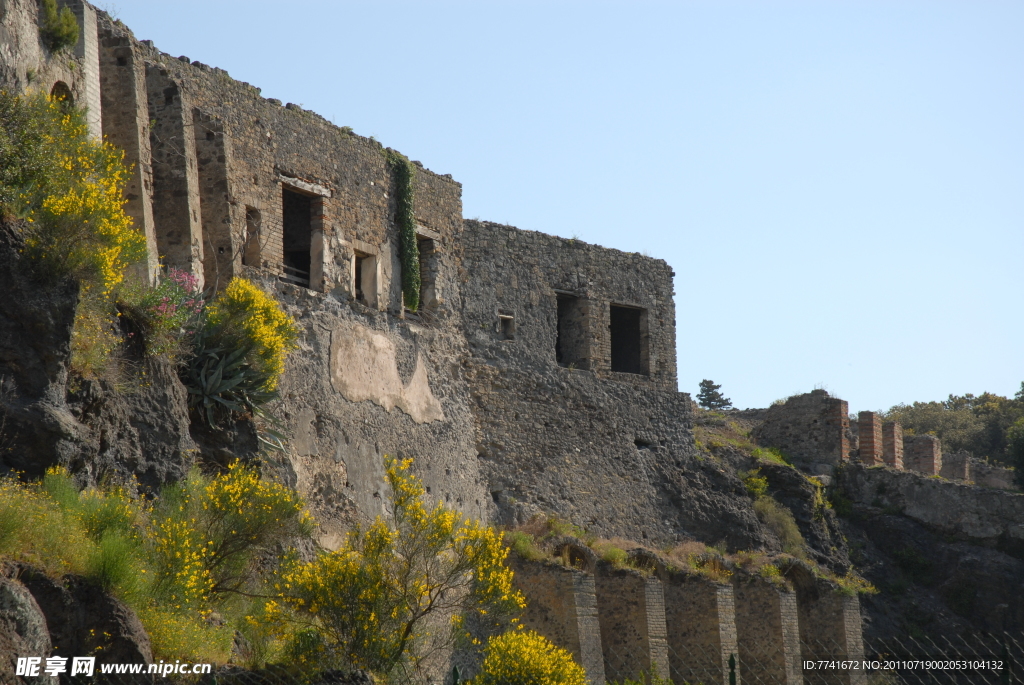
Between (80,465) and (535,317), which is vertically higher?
(535,317)

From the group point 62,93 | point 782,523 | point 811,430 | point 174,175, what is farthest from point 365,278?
point 811,430

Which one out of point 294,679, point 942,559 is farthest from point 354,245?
point 942,559

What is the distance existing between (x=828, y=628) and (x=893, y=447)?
703cm

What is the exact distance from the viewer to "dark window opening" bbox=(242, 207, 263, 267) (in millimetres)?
18547

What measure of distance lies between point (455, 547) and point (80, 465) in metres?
3.74

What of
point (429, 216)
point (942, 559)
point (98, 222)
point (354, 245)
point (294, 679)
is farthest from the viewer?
point (942, 559)

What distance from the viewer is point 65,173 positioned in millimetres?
14062

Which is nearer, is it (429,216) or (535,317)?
(429,216)

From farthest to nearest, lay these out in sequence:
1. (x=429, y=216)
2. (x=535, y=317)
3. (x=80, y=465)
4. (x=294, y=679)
→ 1. (x=535, y=317)
2. (x=429, y=216)
3. (x=80, y=465)
4. (x=294, y=679)

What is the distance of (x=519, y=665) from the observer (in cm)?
1423

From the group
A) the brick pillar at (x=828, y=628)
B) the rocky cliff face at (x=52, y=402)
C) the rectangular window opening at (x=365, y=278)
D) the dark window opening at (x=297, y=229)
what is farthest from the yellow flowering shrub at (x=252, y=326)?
the brick pillar at (x=828, y=628)

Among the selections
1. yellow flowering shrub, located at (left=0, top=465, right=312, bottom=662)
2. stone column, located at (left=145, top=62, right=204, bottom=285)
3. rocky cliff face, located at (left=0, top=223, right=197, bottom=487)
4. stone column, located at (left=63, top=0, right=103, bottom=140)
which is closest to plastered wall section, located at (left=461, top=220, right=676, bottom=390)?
stone column, located at (left=145, top=62, right=204, bottom=285)

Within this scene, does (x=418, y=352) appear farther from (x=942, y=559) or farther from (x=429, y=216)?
(x=942, y=559)

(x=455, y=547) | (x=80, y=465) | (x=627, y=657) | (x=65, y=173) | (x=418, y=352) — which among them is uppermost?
(x=65, y=173)
